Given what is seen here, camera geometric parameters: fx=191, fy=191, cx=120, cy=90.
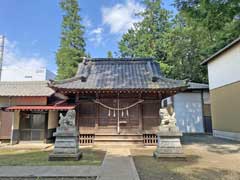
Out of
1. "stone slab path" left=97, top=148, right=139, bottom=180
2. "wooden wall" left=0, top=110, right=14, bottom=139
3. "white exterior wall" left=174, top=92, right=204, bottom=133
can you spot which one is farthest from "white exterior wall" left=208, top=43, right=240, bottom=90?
"wooden wall" left=0, top=110, right=14, bottom=139

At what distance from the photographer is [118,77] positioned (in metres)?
12.1

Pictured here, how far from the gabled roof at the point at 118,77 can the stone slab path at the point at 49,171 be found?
16.4 feet

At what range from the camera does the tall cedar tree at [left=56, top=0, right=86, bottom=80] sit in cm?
2223

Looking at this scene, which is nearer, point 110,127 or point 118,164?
point 118,164

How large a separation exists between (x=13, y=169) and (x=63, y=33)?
21.3 meters

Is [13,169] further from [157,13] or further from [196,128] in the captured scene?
[157,13]

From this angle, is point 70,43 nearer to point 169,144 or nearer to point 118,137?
point 118,137

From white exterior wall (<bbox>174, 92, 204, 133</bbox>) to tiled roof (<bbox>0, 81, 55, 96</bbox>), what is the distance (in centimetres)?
1174

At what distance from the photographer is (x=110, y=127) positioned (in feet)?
36.3

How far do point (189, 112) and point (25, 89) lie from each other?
14173 millimetres

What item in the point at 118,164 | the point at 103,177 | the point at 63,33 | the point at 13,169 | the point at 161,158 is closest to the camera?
the point at 103,177

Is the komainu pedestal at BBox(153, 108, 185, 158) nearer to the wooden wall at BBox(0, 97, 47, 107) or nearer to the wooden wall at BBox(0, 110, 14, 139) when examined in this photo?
the wooden wall at BBox(0, 97, 47, 107)

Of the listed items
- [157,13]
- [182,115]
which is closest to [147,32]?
[157,13]

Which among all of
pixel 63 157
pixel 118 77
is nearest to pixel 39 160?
pixel 63 157
